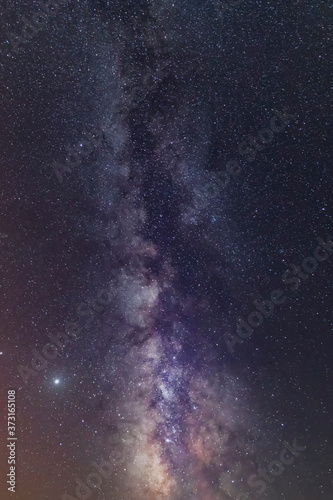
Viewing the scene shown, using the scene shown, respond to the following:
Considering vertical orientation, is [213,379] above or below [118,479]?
above

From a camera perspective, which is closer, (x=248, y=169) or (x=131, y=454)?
(x=248, y=169)

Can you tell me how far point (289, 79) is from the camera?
3318 mm

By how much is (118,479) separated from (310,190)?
3281 mm

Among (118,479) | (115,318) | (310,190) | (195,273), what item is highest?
(310,190)

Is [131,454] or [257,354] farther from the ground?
[257,354]

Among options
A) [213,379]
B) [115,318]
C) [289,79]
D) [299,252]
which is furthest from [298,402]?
[289,79]

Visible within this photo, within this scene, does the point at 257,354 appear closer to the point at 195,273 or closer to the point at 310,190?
the point at 195,273

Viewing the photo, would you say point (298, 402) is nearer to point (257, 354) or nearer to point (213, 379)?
point (257, 354)

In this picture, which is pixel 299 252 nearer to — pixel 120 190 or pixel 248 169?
pixel 248 169

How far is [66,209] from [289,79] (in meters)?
2.25

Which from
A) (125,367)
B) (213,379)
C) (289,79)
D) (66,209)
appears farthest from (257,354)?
(289,79)

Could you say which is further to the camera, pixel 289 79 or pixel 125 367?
pixel 125 367

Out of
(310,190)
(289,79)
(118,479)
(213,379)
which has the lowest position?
(118,479)

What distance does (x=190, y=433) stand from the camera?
375 centimetres
